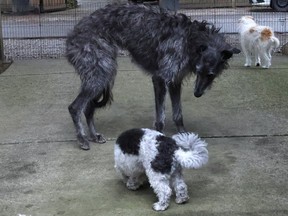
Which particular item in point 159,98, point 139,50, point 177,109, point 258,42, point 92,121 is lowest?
point 92,121

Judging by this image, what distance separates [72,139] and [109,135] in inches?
16.5

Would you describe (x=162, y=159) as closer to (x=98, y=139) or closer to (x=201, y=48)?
(x=201, y=48)

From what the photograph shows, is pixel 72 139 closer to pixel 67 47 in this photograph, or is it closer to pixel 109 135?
pixel 109 135

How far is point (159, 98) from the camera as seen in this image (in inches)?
220

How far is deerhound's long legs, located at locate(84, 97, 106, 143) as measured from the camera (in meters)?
5.57

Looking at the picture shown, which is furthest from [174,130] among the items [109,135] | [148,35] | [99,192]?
[99,192]

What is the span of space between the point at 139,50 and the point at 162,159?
80.5 inches


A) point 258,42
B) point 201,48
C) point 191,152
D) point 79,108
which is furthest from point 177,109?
point 258,42

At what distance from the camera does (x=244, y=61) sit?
9.73m

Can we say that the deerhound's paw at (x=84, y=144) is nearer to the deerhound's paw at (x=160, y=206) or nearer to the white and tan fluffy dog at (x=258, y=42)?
the deerhound's paw at (x=160, y=206)

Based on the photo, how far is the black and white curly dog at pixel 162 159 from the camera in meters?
3.89

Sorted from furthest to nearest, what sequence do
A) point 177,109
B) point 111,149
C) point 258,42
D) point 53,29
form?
point 53,29, point 258,42, point 177,109, point 111,149

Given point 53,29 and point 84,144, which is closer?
point 84,144

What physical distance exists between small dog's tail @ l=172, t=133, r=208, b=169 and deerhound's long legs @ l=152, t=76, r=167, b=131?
1.56 m
